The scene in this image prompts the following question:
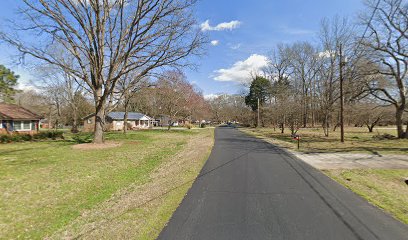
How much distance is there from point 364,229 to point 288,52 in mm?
55073

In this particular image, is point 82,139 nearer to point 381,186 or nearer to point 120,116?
point 381,186

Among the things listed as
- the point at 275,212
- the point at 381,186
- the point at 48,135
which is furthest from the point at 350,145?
the point at 48,135

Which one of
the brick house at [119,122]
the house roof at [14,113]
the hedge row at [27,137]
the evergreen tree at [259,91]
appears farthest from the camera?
the evergreen tree at [259,91]

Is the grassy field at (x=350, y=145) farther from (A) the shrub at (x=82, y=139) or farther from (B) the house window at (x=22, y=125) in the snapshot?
(B) the house window at (x=22, y=125)

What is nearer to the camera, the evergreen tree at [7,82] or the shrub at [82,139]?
the evergreen tree at [7,82]

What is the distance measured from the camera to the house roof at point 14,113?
2703 centimetres

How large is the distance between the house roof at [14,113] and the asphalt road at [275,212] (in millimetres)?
28165

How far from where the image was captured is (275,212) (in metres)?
5.40

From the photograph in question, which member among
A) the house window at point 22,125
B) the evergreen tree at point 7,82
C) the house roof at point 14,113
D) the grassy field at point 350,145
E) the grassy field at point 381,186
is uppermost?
the evergreen tree at point 7,82

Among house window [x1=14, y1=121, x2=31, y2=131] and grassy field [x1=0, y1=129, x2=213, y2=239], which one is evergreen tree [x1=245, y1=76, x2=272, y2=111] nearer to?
house window [x1=14, y1=121, x2=31, y2=131]

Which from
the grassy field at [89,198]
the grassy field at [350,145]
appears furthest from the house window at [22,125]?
the grassy field at [350,145]

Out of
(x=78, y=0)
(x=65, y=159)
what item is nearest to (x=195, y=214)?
(x=65, y=159)

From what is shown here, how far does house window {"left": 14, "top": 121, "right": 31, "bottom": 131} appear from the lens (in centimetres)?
2848

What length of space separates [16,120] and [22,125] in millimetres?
1206
